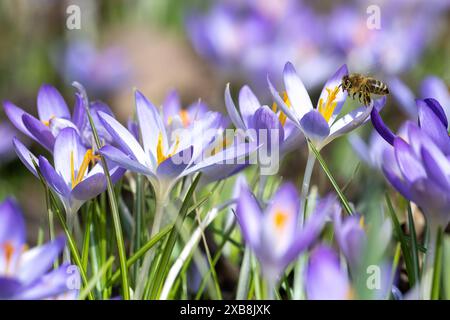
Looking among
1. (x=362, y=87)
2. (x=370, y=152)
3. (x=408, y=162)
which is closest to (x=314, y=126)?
(x=408, y=162)

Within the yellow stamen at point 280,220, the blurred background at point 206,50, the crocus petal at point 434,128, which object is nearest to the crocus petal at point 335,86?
the crocus petal at point 434,128

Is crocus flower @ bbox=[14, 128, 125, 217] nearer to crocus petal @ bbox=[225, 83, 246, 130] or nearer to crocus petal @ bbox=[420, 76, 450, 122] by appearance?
crocus petal @ bbox=[225, 83, 246, 130]

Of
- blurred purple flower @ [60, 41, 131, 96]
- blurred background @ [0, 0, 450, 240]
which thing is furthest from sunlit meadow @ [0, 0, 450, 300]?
blurred purple flower @ [60, 41, 131, 96]

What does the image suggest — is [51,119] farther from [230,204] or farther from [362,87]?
[362,87]

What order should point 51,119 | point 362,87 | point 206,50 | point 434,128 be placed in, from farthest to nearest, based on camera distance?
point 206,50, point 362,87, point 51,119, point 434,128

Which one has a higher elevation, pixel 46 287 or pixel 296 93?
pixel 296 93

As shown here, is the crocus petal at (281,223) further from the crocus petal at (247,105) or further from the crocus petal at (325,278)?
the crocus petal at (247,105)

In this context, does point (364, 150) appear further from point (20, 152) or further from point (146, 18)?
point (146, 18)
